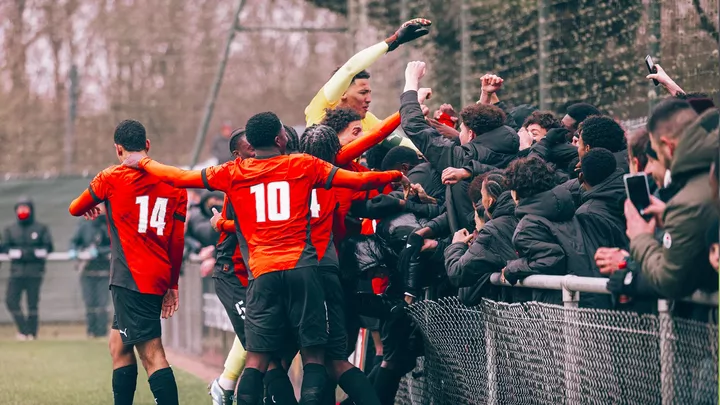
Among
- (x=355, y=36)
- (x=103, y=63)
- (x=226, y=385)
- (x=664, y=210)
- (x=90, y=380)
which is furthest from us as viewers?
(x=103, y=63)

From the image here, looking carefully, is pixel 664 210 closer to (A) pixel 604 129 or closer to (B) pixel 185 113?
(A) pixel 604 129

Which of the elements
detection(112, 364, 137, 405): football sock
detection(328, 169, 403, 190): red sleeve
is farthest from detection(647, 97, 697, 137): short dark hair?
detection(112, 364, 137, 405): football sock

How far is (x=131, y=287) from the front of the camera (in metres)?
8.11

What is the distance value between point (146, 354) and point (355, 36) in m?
9.87

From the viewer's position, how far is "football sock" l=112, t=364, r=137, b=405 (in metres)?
8.27

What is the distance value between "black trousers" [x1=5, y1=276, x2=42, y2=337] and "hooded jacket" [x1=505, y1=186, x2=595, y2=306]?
14915 mm

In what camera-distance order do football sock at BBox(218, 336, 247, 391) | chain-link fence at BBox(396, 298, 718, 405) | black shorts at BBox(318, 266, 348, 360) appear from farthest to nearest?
football sock at BBox(218, 336, 247, 391), black shorts at BBox(318, 266, 348, 360), chain-link fence at BBox(396, 298, 718, 405)

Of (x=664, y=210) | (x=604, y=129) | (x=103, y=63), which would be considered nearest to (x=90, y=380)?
(x=604, y=129)

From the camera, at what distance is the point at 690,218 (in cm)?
468

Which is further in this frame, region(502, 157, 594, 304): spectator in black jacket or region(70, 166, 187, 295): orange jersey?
region(70, 166, 187, 295): orange jersey

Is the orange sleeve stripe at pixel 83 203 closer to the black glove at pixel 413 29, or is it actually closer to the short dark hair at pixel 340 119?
the short dark hair at pixel 340 119

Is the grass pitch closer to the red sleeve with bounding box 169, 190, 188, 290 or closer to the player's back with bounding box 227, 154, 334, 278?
the red sleeve with bounding box 169, 190, 188, 290

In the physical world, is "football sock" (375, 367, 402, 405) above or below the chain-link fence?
below

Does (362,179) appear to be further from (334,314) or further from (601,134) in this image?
(601,134)
